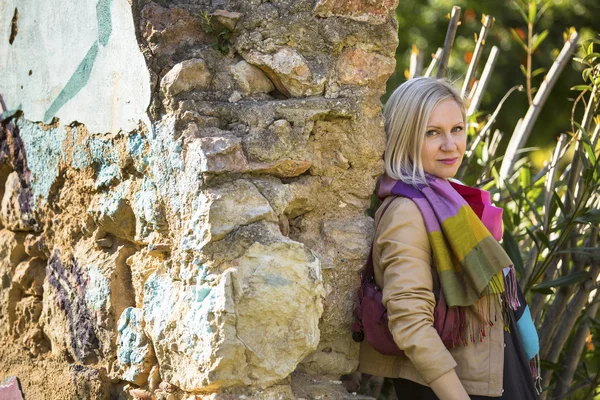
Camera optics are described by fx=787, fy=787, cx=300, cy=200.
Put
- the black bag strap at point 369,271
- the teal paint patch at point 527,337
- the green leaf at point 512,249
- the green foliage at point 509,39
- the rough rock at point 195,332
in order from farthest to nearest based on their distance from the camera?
the green foliage at point 509,39 → the green leaf at point 512,249 → the teal paint patch at point 527,337 → the black bag strap at point 369,271 → the rough rock at point 195,332

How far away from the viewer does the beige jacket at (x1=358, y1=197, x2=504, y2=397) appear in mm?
2240

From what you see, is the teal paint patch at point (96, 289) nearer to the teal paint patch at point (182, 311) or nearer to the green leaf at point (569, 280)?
the teal paint patch at point (182, 311)

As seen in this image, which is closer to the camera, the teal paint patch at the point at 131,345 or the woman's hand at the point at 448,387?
the woman's hand at the point at 448,387

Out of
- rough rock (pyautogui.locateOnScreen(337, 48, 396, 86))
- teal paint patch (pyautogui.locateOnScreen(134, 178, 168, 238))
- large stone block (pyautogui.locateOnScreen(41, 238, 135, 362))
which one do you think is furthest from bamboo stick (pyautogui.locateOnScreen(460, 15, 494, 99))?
large stone block (pyautogui.locateOnScreen(41, 238, 135, 362))

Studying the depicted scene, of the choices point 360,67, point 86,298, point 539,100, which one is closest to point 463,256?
point 360,67

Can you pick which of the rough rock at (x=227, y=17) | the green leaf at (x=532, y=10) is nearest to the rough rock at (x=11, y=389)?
the rough rock at (x=227, y=17)

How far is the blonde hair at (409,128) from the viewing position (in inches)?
99.5

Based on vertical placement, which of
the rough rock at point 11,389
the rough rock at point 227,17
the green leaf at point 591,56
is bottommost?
the rough rock at point 11,389

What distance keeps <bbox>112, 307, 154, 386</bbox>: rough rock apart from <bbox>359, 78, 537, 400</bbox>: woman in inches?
26.6

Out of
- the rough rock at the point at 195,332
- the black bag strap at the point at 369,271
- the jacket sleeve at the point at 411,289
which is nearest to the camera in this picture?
the rough rock at the point at 195,332

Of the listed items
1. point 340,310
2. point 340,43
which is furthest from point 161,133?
point 340,310

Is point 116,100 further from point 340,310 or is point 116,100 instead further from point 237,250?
point 340,310

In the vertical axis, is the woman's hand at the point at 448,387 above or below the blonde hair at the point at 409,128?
→ below

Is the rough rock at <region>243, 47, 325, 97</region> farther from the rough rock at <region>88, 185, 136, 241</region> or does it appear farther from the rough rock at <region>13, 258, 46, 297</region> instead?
the rough rock at <region>13, 258, 46, 297</region>
